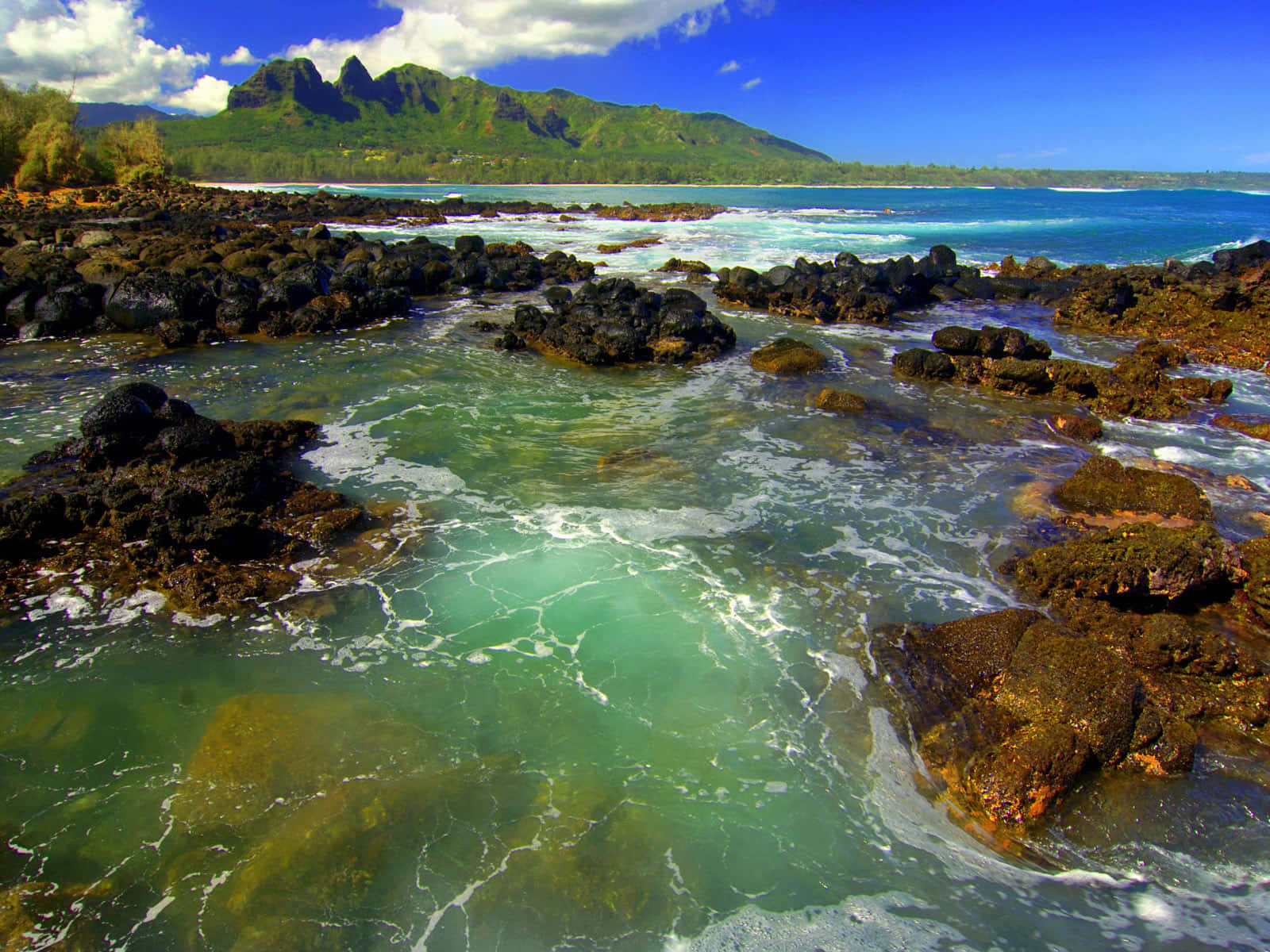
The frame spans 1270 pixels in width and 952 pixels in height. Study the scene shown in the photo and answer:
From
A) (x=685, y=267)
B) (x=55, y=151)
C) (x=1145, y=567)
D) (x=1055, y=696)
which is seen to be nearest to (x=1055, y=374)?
(x=1145, y=567)

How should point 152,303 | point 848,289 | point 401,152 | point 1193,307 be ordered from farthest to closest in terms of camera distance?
point 401,152 < point 848,289 < point 1193,307 < point 152,303

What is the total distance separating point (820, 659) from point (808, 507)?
3.09 meters

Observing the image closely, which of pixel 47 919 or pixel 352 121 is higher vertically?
pixel 352 121

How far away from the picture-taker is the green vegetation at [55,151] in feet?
136

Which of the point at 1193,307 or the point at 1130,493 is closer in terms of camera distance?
the point at 1130,493

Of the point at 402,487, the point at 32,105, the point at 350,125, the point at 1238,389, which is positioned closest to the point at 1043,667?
the point at 402,487

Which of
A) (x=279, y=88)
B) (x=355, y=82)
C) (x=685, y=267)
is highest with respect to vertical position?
(x=355, y=82)

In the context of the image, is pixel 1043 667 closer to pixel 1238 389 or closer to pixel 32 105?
pixel 1238 389

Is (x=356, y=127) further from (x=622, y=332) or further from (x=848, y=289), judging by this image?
(x=622, y=332)

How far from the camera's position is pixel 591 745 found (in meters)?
5.02

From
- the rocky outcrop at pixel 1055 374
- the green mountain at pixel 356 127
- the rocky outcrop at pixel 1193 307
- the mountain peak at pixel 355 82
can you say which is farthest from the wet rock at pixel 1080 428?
the mountain peak at pixel 355 82

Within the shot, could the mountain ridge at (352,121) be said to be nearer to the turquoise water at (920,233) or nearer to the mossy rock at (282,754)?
the turquoise water at (920,233)

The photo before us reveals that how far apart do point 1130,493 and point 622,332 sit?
10536 mm

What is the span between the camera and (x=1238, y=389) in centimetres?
1413
